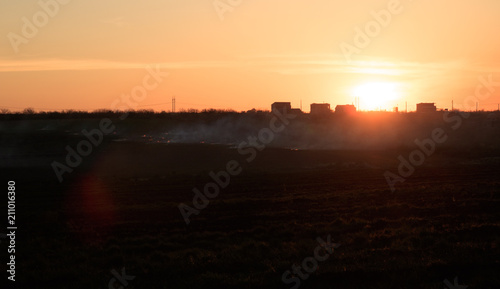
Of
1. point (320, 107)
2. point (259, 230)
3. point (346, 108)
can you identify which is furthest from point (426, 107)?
point (259, 230)

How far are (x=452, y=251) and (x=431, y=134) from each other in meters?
50.6

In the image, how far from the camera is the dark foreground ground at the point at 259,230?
13.4 meters

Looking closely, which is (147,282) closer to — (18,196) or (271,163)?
(18,196)

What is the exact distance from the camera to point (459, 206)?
883 inches

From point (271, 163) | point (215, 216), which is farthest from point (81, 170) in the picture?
point (215, 216)

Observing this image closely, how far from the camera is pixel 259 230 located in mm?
18344

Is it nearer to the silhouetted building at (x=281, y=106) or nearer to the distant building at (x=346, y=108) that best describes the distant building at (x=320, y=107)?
the distant building at (x=346, y=108)

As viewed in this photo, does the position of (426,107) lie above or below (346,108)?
below

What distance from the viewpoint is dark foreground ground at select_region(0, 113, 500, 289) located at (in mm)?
13359

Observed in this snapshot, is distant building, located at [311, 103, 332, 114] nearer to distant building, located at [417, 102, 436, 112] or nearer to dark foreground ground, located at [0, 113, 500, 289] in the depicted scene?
distant building, located at [417, 102, 436, 112]

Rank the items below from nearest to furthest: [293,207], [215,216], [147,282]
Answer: [147,282], [215,216], [293,207]

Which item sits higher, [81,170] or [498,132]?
[498,132]

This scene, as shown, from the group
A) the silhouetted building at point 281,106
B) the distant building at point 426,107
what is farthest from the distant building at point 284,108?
the distant building at point 426,107

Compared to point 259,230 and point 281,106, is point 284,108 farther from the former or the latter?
point 259,230
